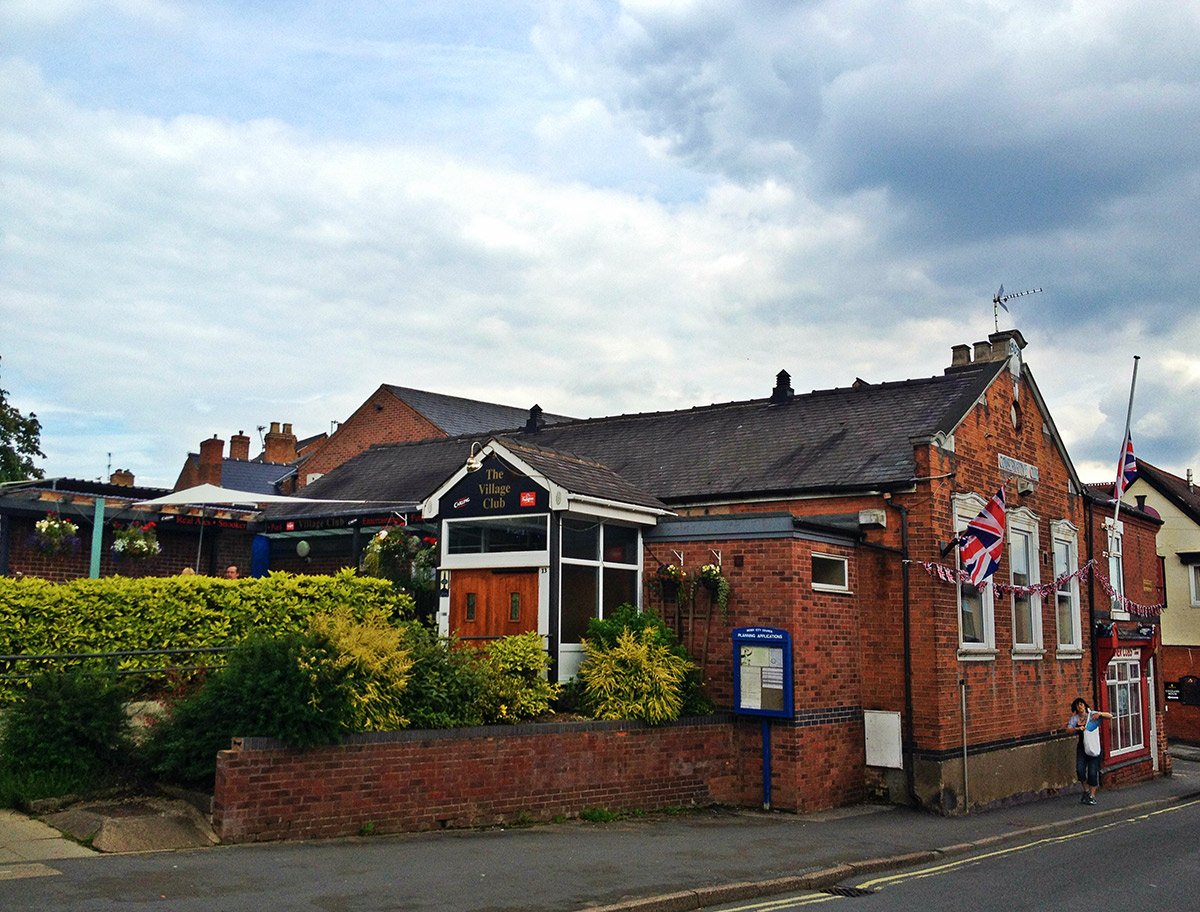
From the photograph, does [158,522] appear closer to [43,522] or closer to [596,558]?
[43,522]

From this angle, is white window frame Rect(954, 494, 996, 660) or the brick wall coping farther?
white window frame Rect(954, 494, 996, 660)

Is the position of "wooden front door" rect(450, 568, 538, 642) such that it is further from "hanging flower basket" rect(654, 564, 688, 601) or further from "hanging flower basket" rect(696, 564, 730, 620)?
"hanging flower basket" rect(696, 564, 730, 620)

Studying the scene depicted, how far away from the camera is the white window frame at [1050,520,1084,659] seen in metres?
22.5

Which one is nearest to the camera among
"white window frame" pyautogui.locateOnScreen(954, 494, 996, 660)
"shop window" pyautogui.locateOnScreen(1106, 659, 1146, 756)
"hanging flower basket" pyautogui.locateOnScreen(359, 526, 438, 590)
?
"hanging flower basket" pyautogui.locateOnScreen(359, 526, 438, 590)

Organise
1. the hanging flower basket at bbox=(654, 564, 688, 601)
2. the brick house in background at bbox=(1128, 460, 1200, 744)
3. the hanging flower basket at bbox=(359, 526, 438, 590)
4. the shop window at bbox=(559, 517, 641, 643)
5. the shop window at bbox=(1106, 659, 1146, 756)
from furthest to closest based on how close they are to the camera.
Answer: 1. the brick house in background at bbox=(1128, 460, 1200, 744)
2. the shop window at bbox=(1106, 659, 1146, 756)
3. the hanging flower basket at bbox=(359, 526, 438, 590)
4. the hanging flower basket at bbox=(654, 564, 688, 601)
5. the shop window at bbox=(559, 517, 641, 643)

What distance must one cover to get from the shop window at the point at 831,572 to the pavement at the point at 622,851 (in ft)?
11.3

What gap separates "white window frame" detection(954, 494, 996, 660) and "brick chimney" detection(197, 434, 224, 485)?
33.6 meters

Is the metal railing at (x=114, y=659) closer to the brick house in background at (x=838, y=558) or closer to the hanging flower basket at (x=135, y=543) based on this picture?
the brick house in background at (x=838, y=558)

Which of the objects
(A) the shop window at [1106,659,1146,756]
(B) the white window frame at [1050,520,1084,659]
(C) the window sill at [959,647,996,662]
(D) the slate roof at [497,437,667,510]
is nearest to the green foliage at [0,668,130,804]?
(D) the slate roof at [497,437,667,510]

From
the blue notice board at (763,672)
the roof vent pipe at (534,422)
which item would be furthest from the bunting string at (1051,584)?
the roof vent pipe at (534,422)

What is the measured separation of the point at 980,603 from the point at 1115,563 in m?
9.00

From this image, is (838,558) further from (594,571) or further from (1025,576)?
(1025,576)

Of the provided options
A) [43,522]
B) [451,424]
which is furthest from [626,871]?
[451,424]

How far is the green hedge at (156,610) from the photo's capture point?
12.2m
